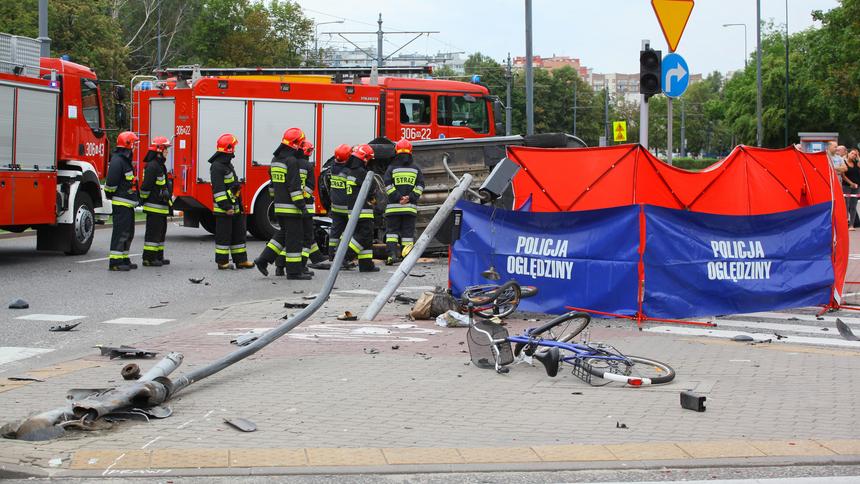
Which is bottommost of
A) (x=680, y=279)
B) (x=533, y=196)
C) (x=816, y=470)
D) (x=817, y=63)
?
(x=816, y=470)

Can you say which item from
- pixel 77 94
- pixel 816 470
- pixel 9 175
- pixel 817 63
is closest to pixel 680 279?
pixel 816 470

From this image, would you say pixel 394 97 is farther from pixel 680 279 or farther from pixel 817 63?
pixel 817 63

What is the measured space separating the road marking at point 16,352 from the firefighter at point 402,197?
7.07 meters

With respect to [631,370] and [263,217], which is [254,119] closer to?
[263,217]

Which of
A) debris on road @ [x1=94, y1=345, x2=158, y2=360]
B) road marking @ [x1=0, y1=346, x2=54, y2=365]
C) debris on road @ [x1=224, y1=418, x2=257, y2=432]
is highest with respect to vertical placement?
debris on road @ [x1=94, y1=345, x2=158, y2=360]

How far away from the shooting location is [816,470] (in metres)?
5.69

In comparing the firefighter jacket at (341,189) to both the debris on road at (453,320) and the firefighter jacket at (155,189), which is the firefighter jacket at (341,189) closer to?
the firefighter jacket at (155,189)

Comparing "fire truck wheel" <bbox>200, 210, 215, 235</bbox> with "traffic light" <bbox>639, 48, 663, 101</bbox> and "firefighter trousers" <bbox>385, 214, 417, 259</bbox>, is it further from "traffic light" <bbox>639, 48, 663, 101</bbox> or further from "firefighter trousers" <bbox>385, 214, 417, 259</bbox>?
"traffic light" <bbox>639, 48, 663, 101</bbox>

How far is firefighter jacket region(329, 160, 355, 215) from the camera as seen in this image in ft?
52.6

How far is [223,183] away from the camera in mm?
15594

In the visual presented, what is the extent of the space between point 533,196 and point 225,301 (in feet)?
12.8

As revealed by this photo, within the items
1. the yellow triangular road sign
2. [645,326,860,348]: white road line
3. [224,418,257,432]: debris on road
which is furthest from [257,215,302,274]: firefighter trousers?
[224,418,257,432]: debris on road

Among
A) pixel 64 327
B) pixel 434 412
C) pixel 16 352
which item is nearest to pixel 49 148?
pixel 64 327

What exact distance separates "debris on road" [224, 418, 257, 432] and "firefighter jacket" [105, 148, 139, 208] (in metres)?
10.1
